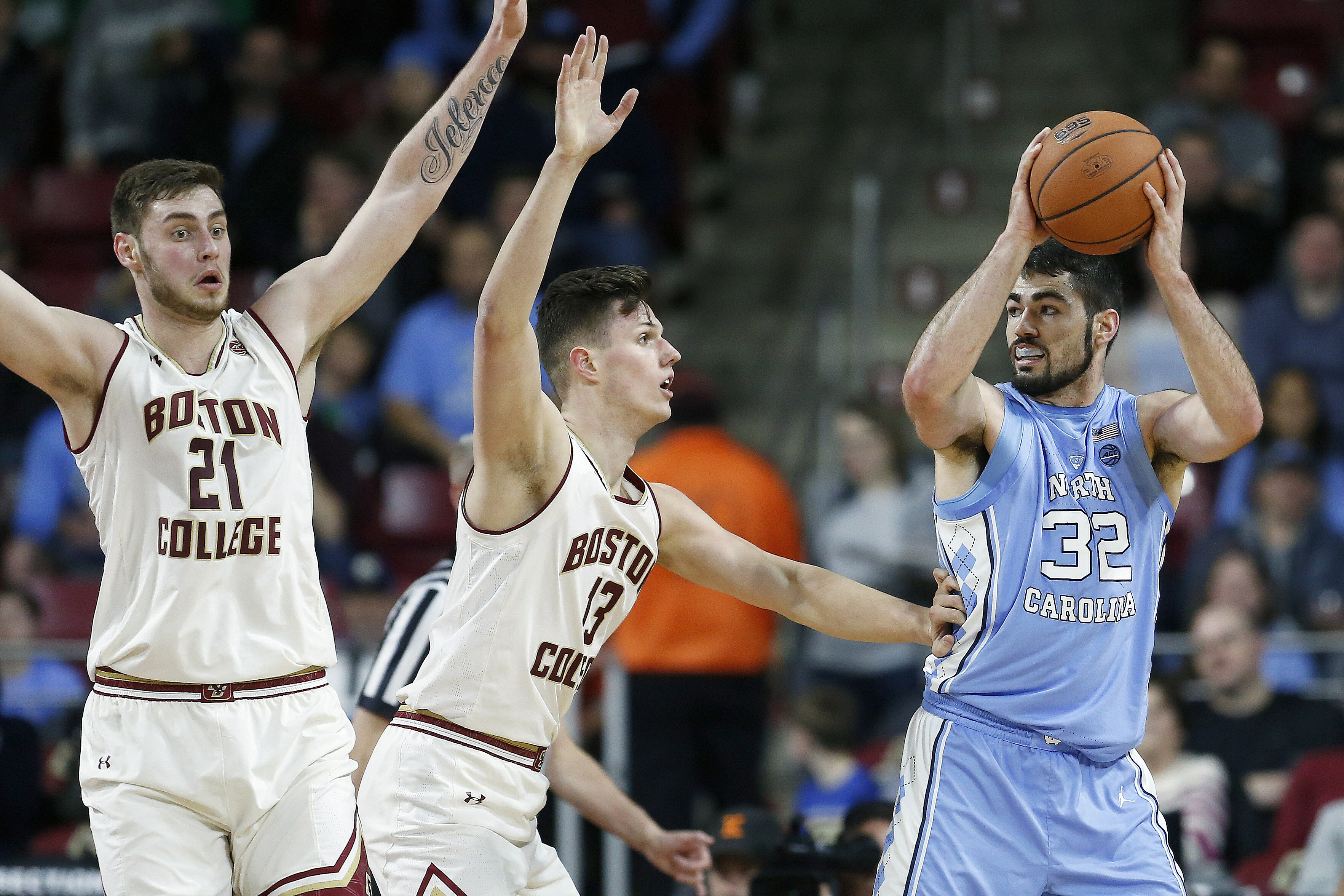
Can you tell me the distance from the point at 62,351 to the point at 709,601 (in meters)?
4.63

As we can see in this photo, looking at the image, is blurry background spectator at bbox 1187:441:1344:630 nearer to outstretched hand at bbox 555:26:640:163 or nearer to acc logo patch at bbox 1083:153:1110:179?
acc logo patch at bbox 1083:153:1110:179

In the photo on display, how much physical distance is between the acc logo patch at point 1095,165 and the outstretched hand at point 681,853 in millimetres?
2497

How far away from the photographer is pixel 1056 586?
4801mm

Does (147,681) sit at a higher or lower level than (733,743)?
higher

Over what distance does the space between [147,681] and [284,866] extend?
0.64 m

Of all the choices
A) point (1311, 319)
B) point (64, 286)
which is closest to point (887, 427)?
point (1311, 319)

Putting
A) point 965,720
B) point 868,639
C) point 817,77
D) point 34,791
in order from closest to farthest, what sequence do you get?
point 965,720
point 868,639
point 34,791
point 817,77

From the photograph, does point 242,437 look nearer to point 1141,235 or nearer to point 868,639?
point 868,639

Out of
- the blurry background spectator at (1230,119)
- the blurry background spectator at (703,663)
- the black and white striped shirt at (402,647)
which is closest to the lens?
the black and white striped shirt at (402,647)

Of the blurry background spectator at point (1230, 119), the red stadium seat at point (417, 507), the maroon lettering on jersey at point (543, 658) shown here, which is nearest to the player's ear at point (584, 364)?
the maroon lettering on jersey at point (543, 658)

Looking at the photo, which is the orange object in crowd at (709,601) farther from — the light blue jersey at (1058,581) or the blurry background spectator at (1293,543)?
the light blue jersey at (1058,581)

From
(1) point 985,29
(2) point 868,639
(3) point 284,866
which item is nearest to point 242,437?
(3) point 284,866

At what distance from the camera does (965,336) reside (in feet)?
15.2

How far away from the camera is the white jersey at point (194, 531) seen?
4641 mm
